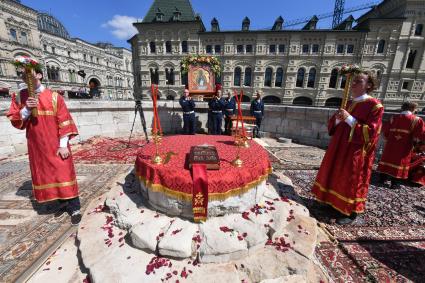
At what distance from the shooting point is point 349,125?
9.56ft

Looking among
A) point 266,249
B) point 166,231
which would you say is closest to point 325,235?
point 266,249

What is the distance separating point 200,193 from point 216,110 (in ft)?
19.1

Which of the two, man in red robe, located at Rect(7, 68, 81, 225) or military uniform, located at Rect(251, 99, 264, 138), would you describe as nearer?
man in red robe, located at Rect(7, 68, 81, 225)

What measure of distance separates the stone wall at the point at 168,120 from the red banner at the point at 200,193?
6643mm

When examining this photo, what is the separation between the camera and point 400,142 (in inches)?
178

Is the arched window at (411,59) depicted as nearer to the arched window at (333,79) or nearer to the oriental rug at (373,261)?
the arched window at (333,79)

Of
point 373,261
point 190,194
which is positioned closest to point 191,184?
point 190,194

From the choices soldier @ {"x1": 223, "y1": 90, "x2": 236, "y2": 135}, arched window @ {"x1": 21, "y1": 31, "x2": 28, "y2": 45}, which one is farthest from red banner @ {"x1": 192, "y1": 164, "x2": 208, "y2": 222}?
arched window @ {"x1": 21, "y1": 31, "x2": 28, "y2": 45}

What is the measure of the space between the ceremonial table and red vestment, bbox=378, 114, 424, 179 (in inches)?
144

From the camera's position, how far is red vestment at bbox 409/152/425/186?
4.54 meters

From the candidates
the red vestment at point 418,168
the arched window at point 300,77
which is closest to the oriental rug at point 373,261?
the red vestment at point 418,168

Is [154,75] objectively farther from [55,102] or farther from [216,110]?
[55,102]

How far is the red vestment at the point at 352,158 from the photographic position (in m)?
2.76

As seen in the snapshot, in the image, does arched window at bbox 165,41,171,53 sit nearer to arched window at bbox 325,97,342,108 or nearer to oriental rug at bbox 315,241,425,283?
arched window at bbox 325,97,342,108
